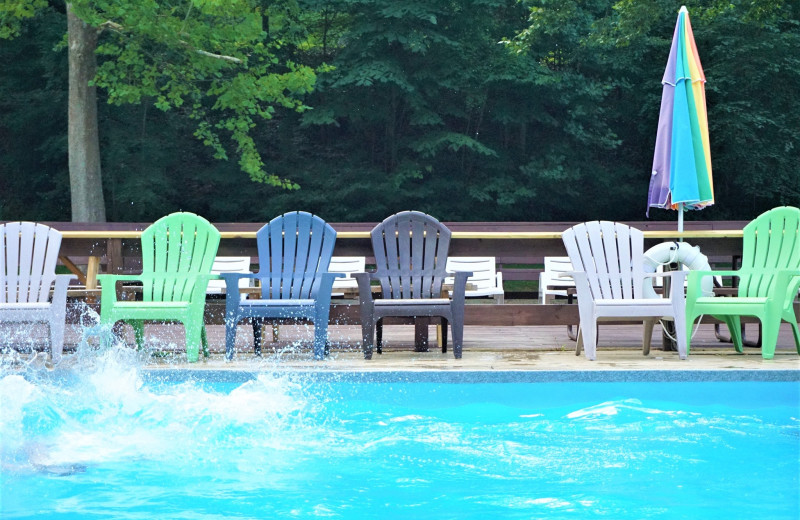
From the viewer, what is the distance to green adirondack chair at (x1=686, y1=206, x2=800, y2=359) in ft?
18.2

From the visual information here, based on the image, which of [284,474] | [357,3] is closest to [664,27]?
[357,3]

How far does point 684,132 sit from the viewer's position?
6.36 m

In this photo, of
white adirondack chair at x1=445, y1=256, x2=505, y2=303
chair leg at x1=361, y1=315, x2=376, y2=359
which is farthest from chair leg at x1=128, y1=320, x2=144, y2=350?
white adirondack chair at x1=445, y1=256, x2=505, y2=303

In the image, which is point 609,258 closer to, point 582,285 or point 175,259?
point 582,285

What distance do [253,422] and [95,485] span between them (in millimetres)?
971

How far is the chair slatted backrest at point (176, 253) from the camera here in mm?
5895

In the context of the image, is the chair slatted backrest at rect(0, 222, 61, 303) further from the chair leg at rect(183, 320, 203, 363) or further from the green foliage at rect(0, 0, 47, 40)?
the green foliage at rect(0, 0, 47, 40)

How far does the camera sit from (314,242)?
5.96m

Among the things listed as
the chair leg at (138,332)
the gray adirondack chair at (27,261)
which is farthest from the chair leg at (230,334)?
the gray adirondack chair at (27,261)

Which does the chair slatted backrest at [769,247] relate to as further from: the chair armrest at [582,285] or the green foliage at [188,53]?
the green foliage at [188,53]

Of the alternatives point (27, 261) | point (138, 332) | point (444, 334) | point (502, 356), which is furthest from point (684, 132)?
point (27, 261)

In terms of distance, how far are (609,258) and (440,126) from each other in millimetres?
13075

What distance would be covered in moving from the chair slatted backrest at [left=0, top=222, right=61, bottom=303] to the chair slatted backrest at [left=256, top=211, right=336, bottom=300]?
4.33 feet

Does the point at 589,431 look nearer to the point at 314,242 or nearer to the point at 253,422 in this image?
the point at 253,422
